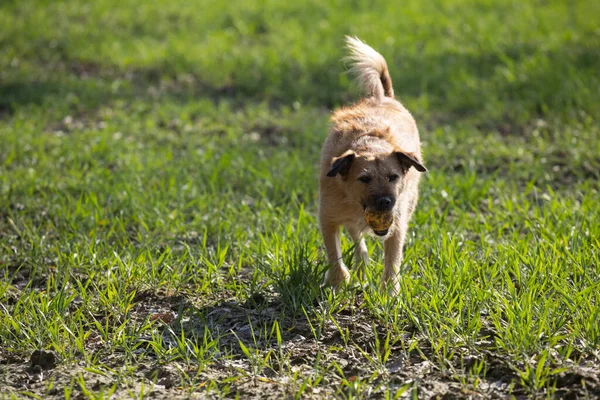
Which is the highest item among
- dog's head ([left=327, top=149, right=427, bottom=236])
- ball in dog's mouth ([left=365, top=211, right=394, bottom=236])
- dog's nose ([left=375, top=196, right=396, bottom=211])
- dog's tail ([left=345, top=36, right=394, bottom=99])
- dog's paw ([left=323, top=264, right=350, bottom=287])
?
dog's tail ([left=345, top=36, right=394, bottom=99])

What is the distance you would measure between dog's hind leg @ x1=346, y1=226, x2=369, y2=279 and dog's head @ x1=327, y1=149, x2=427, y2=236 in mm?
405

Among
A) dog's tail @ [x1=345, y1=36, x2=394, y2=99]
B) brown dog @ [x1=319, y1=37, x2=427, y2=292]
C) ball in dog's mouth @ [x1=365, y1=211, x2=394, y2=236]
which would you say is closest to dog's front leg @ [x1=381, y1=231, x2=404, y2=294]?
brown dog @ [x1=319, y1=37, x2=427, y2=292]

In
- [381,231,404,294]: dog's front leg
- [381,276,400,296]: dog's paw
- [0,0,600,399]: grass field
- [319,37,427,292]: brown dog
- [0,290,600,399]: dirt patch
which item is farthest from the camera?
[381,231,404,294]: dog's front leg

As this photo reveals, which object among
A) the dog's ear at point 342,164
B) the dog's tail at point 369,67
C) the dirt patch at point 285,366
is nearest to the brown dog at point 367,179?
the dog's ear at point 342,164

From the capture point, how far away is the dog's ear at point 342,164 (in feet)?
14.0

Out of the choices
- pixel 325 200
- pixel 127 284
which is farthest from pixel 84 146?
pixel 325 200

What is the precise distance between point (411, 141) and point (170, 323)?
2.07 metres

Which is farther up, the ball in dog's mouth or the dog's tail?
the dog's tail

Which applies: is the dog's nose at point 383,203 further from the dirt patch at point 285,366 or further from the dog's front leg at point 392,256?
the dirt patch at point 285,366

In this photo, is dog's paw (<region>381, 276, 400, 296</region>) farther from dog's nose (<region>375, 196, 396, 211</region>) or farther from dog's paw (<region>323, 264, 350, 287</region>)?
dog's nose (<region>375, 196, 396, 211</region>)

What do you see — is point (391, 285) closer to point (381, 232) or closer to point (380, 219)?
point (381, 232)

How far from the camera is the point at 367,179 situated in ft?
14.1

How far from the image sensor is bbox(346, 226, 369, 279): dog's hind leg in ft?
15.8

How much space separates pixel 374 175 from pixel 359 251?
94cm
